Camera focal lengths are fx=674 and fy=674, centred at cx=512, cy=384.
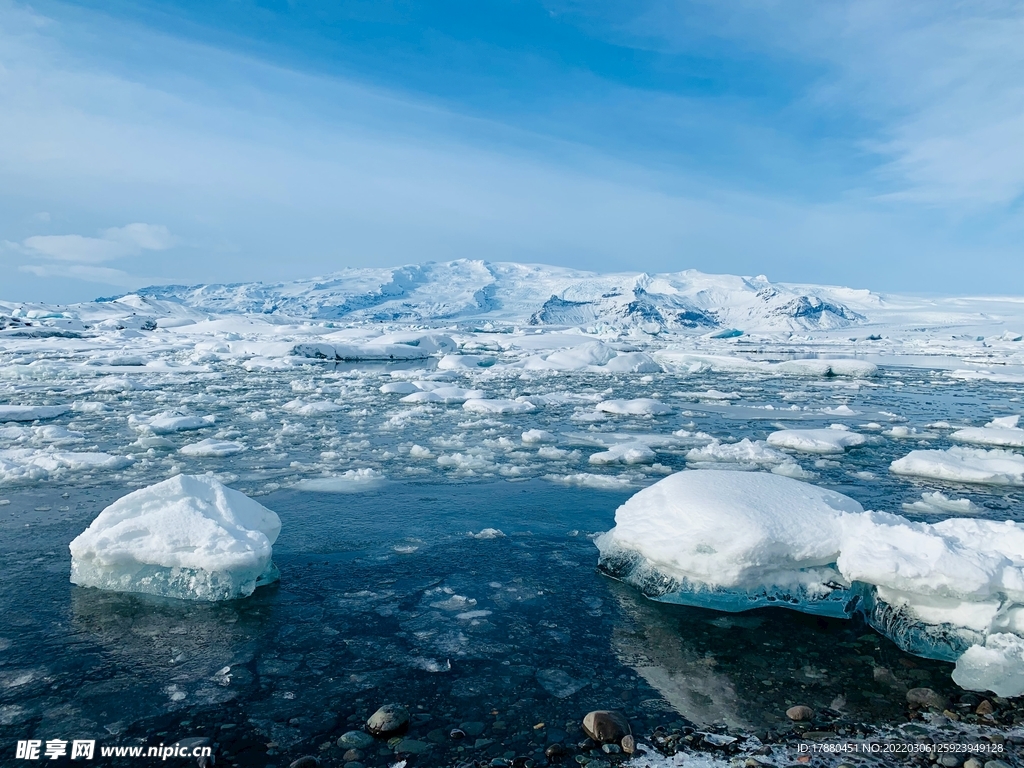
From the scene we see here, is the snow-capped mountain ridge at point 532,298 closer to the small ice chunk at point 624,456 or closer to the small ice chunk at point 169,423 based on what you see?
the small ice chunk at point 169,423

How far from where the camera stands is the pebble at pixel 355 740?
2.87 m

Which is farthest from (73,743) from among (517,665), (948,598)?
(948,598)

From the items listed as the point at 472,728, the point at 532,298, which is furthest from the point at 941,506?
the point at 532,298

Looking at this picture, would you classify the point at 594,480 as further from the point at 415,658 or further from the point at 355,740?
the point at 355,740

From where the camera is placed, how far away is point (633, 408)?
13047mm

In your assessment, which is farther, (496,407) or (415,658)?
(496,407)

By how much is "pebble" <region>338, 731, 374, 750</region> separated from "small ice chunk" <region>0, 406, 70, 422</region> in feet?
37.1

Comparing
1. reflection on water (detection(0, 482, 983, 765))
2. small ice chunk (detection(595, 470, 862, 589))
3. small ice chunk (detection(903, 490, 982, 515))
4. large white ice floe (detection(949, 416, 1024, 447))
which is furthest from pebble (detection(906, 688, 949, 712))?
large white ice floe (detection(949, 416, 1024, 447))

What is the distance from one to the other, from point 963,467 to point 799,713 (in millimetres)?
5871

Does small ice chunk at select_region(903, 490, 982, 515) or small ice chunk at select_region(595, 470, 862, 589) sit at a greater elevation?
small ice chunk at select_region(595, 470, 862, 589)

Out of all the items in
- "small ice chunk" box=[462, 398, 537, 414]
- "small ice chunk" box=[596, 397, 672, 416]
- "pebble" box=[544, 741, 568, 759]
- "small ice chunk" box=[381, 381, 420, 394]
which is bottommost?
"small ice chunk" box=[381, 381, 420, 394]

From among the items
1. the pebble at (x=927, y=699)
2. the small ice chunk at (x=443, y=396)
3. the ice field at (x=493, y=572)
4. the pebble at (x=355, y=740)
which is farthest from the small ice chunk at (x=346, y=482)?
the small ice chunk at (x=443, y=396)

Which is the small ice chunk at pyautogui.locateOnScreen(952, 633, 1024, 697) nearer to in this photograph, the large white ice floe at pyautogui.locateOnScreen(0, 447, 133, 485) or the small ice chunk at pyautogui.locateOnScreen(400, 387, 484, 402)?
the large white ice floe at pyautogui.locateOnScreen(0, 447, 133, 485)

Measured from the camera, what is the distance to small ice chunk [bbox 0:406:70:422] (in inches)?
449
